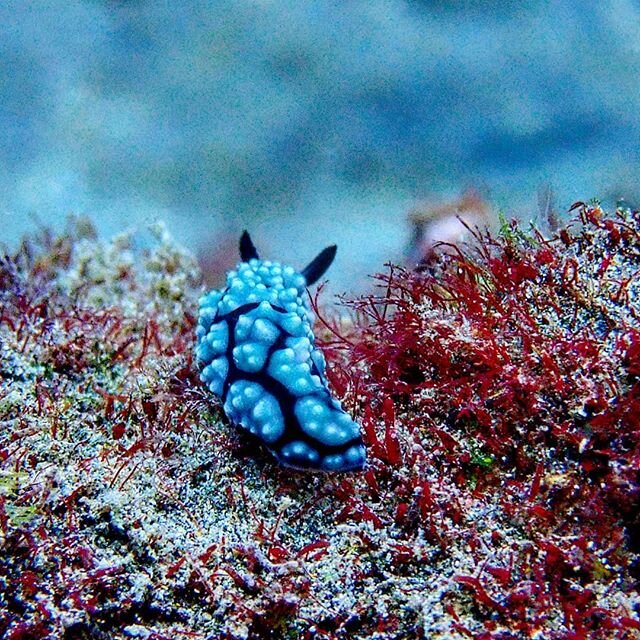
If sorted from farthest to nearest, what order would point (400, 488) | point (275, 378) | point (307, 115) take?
point (307, 115) < point (275, 378) < point (400, 488)

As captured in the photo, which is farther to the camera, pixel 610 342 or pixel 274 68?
pixel 274 68

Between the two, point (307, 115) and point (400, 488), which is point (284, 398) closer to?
point (400, 488)

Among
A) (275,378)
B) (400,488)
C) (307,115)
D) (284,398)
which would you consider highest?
(307,115)

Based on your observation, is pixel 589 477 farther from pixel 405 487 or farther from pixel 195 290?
pixel 195 290

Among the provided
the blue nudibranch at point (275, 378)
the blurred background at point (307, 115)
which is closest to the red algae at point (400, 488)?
the blue nudibranch at point (275, 378)

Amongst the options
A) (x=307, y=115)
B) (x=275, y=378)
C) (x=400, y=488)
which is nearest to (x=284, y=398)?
(x=275, y=378)

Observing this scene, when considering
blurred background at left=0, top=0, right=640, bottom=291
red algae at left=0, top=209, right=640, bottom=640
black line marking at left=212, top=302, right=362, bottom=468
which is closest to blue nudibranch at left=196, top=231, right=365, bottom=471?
black line marking at left=212, top=302, right=362, bottom=468

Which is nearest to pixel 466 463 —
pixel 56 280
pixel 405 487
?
pixel 405 487
